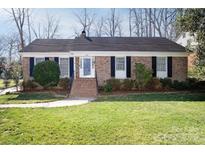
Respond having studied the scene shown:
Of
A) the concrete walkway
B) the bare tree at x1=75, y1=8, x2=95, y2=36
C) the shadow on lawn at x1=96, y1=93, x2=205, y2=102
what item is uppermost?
the bare tree at x1=75, y1=8, x2=95, y2=36

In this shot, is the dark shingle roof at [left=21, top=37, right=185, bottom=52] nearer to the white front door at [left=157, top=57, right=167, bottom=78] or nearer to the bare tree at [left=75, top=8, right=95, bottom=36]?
the white front door at [left=157, top=57, right=167, bottom=78]

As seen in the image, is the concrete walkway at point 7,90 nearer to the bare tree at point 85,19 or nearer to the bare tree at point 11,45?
the bare tree at point 11,45

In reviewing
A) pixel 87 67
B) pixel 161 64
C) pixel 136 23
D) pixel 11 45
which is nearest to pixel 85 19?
pixel 87 67

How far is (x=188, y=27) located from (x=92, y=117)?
686cm

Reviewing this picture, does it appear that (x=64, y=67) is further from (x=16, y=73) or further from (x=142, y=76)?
(x=142, y=76)

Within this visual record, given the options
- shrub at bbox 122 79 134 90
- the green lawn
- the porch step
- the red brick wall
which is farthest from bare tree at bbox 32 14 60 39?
the green lawn

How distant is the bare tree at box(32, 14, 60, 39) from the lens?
15.1 metres

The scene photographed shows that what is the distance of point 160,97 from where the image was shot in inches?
583

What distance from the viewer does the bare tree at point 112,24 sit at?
15812 millimetres

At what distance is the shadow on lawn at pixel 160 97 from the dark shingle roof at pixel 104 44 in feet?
11.1

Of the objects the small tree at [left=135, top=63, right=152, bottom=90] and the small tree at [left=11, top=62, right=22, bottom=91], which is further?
the small tree at [left=135, top=63, right=152, bottom=90]

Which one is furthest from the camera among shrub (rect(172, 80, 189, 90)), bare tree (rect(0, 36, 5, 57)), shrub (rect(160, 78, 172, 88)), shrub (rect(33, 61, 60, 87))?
shrub (rect(160, 78, 172, 88))

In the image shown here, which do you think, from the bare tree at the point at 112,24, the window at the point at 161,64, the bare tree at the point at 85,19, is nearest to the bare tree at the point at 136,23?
the bare tree at the point at 112,24
